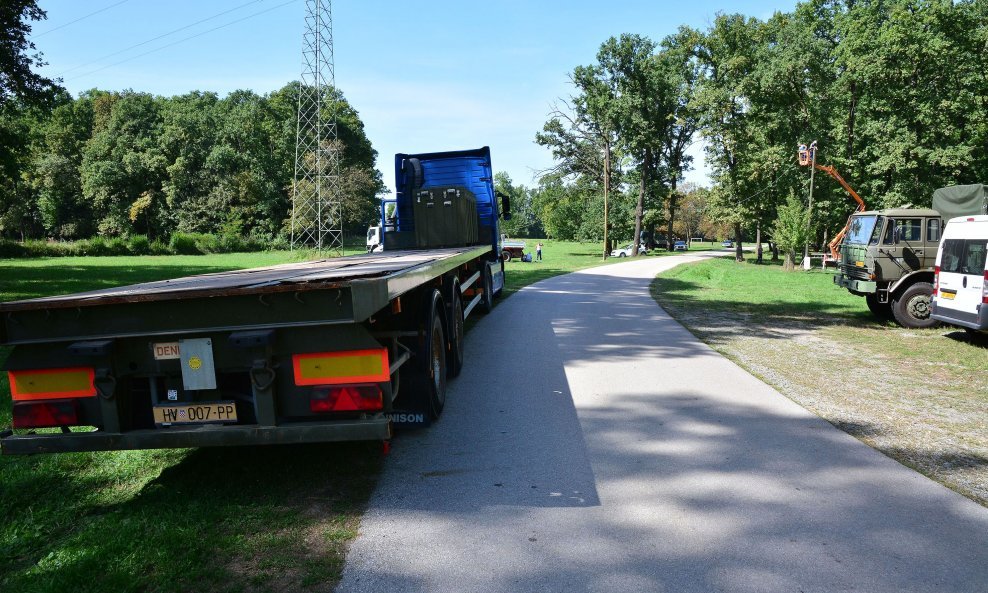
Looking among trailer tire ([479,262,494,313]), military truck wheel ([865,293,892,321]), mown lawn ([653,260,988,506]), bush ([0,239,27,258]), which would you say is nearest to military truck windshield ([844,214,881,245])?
military truck wheel ([865,293,892,321])

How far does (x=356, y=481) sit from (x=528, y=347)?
5083 mm

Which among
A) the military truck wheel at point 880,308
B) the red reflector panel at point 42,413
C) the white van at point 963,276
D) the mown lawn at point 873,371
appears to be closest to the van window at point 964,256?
the white van at point 963,276

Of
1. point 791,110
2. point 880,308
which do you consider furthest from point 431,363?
point 791,110

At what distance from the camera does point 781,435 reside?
502 centimetres

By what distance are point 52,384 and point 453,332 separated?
12.8 feet

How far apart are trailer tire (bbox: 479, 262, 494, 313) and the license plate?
821cm

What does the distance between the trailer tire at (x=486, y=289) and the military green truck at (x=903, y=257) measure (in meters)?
7.55

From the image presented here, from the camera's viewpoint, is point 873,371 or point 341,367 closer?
point 341,367

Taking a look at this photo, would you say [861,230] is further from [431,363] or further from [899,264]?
[431,363]

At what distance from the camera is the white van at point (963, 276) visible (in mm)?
8570

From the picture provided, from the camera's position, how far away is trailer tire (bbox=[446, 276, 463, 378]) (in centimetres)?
676

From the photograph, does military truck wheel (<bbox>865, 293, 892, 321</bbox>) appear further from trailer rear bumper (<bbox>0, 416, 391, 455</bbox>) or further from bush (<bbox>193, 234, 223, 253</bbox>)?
bush (<bbox>193, 234, 223, 253</bbox>)

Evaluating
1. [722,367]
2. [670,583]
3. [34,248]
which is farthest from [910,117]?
[34,248]

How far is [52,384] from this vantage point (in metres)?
3.66
